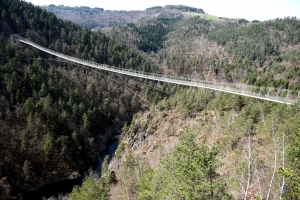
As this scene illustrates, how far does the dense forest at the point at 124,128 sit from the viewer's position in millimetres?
10812

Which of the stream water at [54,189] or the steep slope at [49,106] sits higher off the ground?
the steep slope at [49,106]

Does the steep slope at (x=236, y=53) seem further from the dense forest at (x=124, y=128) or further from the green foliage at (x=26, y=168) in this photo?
the green foliage at (x=26, y=168)

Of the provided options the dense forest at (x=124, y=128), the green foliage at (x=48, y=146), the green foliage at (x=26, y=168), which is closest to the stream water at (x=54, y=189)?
the dense forest at (x=124, y=128)

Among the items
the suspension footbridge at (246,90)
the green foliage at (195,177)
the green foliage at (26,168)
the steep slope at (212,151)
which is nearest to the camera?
the green foliage at (195,177)

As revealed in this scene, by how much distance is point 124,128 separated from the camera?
48250mm

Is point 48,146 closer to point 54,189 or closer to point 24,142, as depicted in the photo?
point 24,142

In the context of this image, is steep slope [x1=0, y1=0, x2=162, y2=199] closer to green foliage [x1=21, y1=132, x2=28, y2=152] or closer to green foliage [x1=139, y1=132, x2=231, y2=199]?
green foliage [x1=21, y1=132, x2=28, y2=152]

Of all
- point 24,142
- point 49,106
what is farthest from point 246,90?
point 24,142

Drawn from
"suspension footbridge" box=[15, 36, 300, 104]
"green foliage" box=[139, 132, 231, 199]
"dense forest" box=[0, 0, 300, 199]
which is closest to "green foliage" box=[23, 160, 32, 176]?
"dense forest" box=[0, 0, 300, 199]

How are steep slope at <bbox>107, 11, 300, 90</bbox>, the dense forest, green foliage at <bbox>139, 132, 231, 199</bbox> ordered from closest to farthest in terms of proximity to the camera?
green foliage at <bbox>139, 132, 231, 199</bbox>
the dense forest
steep slope at <bbox>107, 11, 300, 90</bbox>

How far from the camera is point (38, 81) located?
46.5m

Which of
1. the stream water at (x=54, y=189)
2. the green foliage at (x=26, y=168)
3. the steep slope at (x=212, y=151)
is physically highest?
the steep slope at (x=212, y=151)

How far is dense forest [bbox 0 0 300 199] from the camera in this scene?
10812 mm

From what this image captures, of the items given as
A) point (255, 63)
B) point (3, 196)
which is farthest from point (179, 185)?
point (255, 63)
